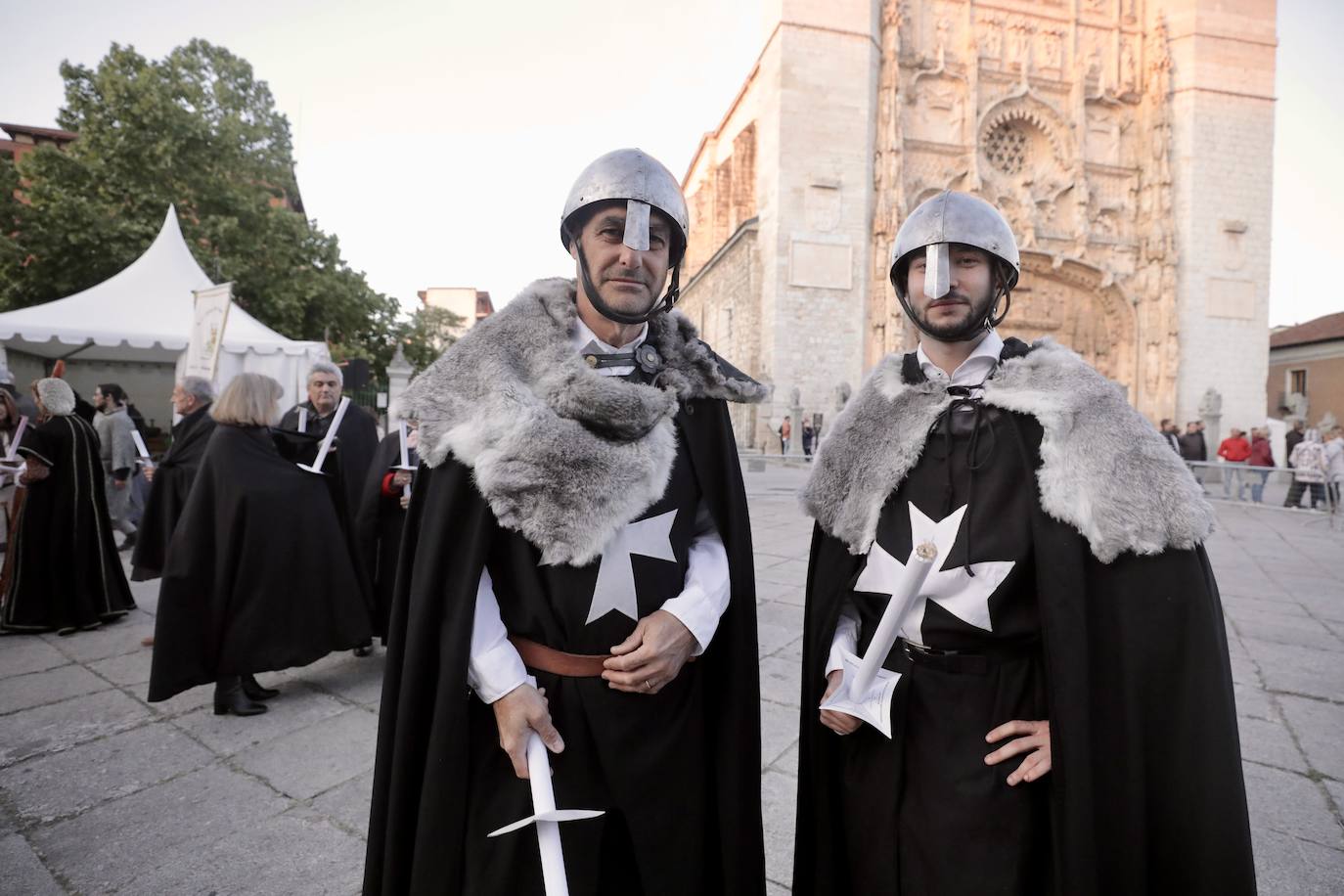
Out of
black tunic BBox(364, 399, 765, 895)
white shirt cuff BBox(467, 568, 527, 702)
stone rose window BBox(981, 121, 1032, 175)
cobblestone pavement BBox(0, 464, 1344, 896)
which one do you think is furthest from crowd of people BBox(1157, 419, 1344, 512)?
stone rose window BBox(981, 121, 1032, 175)

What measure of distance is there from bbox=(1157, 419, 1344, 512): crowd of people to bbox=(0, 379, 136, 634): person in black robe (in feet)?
44.1

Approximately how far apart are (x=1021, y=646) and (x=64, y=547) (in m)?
6.62

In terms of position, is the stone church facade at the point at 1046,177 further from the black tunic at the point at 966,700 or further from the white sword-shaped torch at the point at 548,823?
the white sword-shaped torch at the point at 548,823

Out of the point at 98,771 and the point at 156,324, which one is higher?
the point at 156,324

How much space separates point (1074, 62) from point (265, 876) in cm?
3173

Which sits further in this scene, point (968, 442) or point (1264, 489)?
point (1264, 489)

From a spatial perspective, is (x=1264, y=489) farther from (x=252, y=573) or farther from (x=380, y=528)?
(x=252, y=573)

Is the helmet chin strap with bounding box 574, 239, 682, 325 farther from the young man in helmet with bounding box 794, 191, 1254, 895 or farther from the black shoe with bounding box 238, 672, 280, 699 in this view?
the black shoe with bounding box 238, 672, 280, 699

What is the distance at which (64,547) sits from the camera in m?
5.30

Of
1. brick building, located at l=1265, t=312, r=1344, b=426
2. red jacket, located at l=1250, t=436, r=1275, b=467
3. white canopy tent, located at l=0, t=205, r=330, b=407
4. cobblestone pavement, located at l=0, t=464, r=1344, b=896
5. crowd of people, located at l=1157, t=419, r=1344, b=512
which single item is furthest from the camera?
brick building, located at l=1265, t=312, r=1344, b=426

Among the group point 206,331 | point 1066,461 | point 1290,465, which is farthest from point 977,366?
point 1290,465

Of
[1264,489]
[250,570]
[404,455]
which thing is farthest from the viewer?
[1264,489]

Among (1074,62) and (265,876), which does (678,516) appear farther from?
(1074,62)

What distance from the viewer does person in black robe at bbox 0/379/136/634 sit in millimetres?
5168
